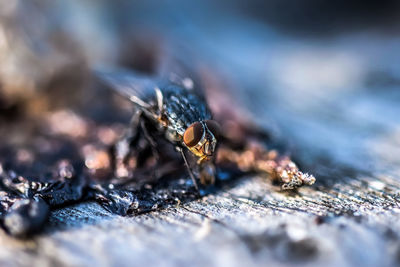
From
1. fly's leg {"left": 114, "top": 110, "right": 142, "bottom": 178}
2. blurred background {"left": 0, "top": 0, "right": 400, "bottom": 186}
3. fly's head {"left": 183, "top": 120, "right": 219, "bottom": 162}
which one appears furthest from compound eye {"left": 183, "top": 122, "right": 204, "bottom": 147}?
blurred background {"left": 0, "top": 0, "right": 400, "bottom": 186}

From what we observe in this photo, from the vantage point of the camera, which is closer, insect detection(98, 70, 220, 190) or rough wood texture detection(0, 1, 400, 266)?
rough wood texture detection(0, 1, 400, 266)

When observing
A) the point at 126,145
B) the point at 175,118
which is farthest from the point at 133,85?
the point at 175,118

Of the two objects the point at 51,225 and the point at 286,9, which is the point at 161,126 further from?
the point at 286,9

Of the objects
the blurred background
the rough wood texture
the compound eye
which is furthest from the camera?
the blurred background

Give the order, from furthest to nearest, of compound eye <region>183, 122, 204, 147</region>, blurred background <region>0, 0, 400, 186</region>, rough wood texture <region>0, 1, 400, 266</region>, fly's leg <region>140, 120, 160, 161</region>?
blurred background <region>0, 0, 400, 186</region>, fly's leg <region>140, 120, 160, 161</region>, compound eye <region>183, 122, 204, 147</region>, rough wood texture <region>0, 1, 400, 266</region>

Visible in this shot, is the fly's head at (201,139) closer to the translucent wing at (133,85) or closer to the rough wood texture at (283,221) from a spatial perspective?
the rough wood texture at (283,221)

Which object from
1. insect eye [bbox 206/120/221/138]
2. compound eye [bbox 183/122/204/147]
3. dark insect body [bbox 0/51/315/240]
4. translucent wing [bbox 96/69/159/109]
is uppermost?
translucent wing [bbox 96/69/159/109]

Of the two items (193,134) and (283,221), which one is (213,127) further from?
(283,221)

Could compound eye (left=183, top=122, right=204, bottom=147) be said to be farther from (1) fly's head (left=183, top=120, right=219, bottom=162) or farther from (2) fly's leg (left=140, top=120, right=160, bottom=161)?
(2) fly's leg (left=140, top=120, right=160, bottom=161)
